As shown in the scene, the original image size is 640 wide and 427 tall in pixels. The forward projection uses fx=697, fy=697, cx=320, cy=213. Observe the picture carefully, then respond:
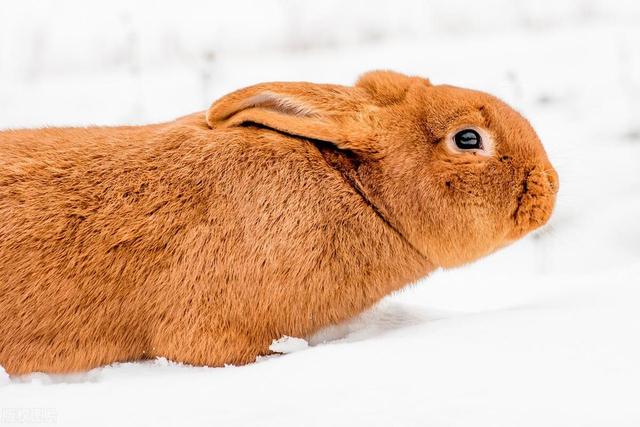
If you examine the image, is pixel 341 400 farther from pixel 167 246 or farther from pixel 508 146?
pixel 508 146

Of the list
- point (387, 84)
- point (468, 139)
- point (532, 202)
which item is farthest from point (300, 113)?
point (532, 202)

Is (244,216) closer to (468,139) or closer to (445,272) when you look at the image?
(468,139)

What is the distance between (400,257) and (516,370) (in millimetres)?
657

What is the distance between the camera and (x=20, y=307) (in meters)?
Result: 1.77

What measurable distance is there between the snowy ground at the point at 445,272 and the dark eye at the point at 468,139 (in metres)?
0.48

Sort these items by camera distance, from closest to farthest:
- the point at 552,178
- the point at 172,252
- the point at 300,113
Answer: the point at 172,252 → the point at 300,113 → the point at 552,178

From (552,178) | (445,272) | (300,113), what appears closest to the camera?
(300,113)

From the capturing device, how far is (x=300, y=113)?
6.57 feet

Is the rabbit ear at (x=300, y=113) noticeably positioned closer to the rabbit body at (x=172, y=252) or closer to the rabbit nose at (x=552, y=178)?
the rabbit body at (x=172, y=252)

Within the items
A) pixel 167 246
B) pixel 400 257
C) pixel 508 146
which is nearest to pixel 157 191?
pixel 167 246

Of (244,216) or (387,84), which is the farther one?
(387,84)

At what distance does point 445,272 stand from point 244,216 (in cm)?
154

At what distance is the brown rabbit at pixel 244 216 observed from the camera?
1.80 m

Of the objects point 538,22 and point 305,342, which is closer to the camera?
point 305,342
